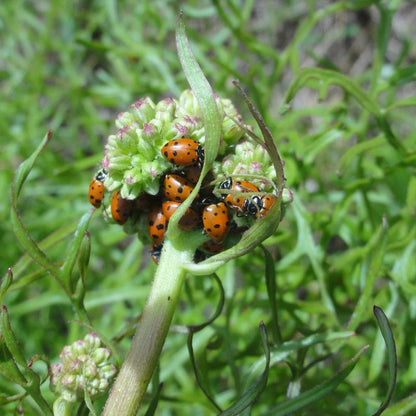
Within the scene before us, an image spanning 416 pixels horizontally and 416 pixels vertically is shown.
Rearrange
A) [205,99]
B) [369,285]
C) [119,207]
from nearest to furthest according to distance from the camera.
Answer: [205,99], [119,207], [369,285]

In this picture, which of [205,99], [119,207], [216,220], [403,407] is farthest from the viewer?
[403,407]

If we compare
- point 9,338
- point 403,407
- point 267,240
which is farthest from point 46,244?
point 403,407

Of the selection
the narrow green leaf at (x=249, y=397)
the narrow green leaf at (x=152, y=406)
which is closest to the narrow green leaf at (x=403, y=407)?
the narrow green leaf at (x=249, y=397)

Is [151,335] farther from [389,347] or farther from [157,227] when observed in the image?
[389,347]

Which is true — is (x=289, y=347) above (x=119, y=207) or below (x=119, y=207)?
below

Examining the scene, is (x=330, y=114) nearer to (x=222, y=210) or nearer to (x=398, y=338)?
(x=398, y=338)

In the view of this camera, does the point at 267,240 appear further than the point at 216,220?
Yes

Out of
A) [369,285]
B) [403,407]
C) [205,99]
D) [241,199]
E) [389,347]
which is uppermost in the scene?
[205,99]

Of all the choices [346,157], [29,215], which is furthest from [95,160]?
[346,157]
